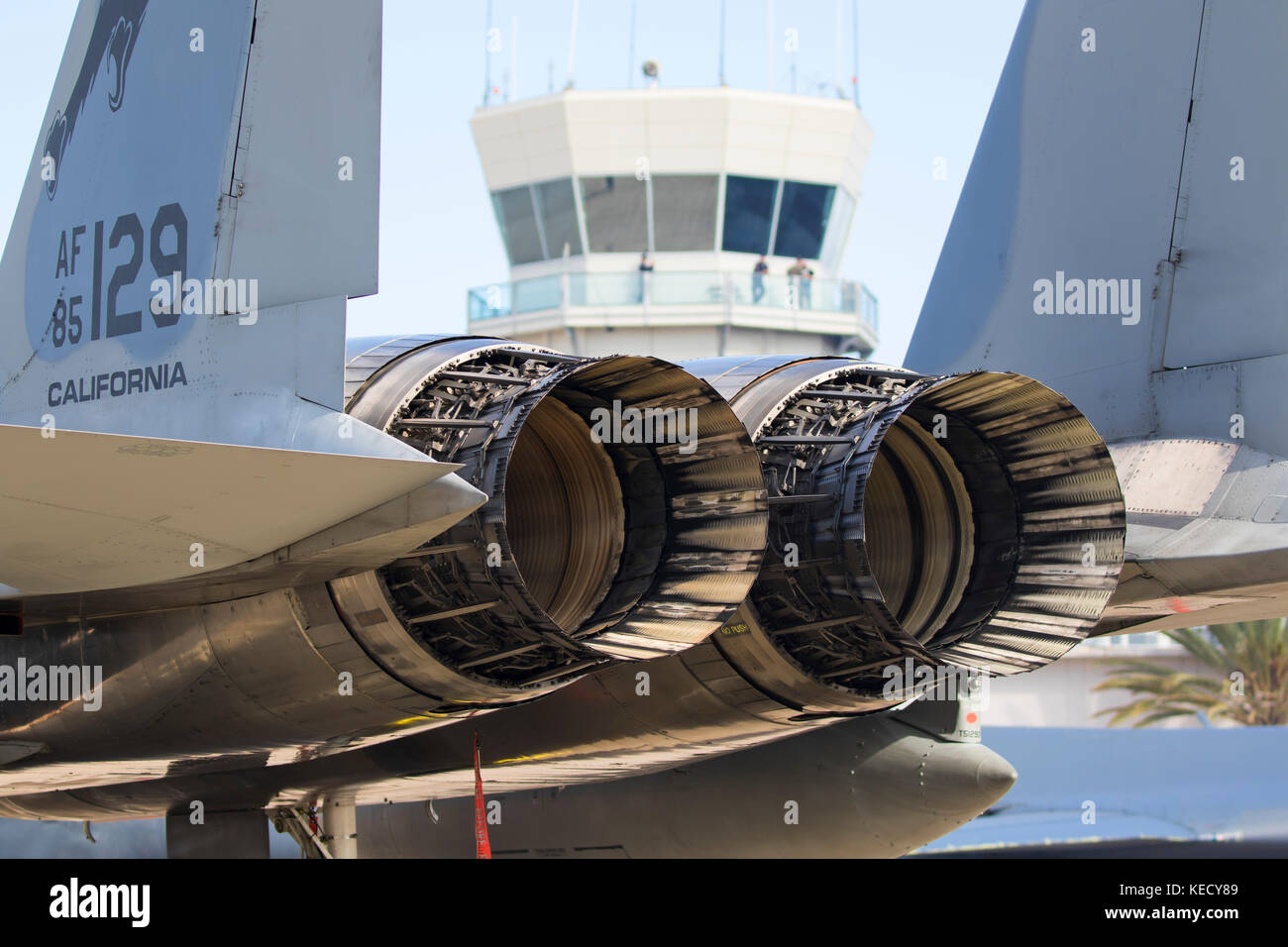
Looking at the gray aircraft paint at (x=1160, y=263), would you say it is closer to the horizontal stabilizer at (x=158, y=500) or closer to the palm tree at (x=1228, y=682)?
the horizontal stabilizer at (x=158, y=500)

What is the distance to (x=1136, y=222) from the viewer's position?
226 inches

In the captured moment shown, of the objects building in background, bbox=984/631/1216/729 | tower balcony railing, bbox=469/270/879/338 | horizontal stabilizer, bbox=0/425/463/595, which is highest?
tower balcony railing, bbox=469/270/879/338

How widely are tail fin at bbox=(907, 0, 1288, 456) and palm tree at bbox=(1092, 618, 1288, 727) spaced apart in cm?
1949

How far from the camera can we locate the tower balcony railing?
22.6m

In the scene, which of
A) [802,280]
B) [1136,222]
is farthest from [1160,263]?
[802,280]

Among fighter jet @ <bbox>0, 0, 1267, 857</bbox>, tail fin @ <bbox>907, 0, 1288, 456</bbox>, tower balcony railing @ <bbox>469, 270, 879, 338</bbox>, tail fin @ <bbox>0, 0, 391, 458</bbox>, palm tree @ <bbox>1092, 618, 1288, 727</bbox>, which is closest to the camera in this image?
fighter jet @ <bbox>0, 0, 1267, 857</bbox>

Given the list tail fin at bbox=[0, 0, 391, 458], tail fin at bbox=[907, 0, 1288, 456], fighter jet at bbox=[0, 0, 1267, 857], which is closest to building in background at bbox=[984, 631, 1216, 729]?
tail fin at bbox=[907, 0, 1288, 456]

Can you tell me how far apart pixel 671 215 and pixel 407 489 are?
20128 mm

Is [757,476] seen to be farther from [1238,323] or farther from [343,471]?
[1238,323]

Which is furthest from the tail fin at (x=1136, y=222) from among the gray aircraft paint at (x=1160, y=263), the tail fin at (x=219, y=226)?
the tail fin at (x=219, y=226)

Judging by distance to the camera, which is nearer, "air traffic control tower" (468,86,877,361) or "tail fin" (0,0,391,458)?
"tail fin" (0,0,391,458)

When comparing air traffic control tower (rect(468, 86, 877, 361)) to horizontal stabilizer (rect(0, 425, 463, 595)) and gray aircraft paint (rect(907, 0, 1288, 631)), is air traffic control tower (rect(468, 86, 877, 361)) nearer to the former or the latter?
gray aircraft paint (rect(907, 0, 1288, 631))
